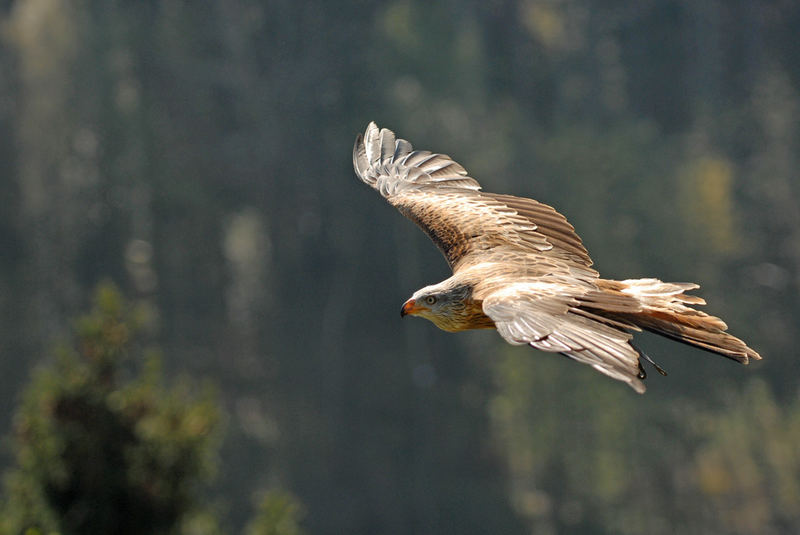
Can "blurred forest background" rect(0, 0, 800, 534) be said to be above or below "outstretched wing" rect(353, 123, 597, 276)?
above

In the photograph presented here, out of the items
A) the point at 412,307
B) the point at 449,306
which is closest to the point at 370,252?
the point at 412,307

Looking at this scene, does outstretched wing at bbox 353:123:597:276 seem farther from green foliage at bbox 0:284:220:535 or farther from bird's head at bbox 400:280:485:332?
green foliage at bbox 0:284:220:535

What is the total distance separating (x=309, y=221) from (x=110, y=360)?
100ft

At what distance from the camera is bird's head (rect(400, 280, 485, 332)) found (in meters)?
5.81

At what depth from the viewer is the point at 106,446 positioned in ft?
32.2

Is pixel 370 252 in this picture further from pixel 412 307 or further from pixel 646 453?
pixel 412 307

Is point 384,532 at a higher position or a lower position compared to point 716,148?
lower

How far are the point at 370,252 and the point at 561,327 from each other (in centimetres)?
3519

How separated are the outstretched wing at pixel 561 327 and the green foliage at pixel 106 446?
5244 millimetres

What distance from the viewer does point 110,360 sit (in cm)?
1013

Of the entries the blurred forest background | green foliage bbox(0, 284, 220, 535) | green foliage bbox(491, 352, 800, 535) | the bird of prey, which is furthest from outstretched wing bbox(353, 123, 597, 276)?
green foliage bbox(491, 352, 800, 535)

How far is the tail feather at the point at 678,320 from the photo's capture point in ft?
16.8

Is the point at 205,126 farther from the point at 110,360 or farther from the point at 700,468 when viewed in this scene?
the point at 110,360

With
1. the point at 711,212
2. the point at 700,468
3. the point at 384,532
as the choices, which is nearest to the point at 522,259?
the point at 384,532
